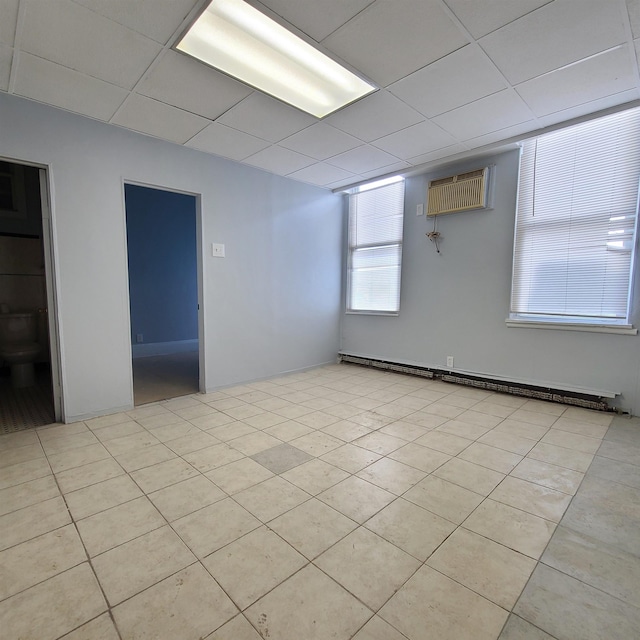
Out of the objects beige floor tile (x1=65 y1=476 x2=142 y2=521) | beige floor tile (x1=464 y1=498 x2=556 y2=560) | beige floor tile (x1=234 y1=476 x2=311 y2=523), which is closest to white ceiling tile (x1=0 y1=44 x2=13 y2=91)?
beige floor tile (x1=65 y1=476 x2=142 y2=521)

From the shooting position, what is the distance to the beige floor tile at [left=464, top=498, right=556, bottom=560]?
62.7 inches

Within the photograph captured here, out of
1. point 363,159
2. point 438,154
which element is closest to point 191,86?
point 363,159

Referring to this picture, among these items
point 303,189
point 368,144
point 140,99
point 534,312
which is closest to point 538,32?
point 368,144

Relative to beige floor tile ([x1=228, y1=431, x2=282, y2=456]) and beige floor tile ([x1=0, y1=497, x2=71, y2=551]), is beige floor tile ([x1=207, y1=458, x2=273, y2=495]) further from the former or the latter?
beige floor tile ([x1=0, y1=497, x2=71, y2=551])

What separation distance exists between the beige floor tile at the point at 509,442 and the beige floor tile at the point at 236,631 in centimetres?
213

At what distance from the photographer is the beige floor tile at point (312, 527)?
1.58 meters

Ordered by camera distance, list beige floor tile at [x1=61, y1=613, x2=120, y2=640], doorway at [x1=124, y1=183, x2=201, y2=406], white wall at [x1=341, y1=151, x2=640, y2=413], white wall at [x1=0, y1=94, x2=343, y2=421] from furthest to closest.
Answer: doorway at [x1=124, y1=183, x2=201, y2=406]
white wall at [x1=341, y1=151, x2=640, y2=413]
white wall at [x1=0, y1=94, x2=343, y2=421]
beige floor tile at [x1=61, y1=613, x2=120, y2=640]

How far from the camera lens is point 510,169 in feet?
12.2

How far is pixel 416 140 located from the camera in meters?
3.43

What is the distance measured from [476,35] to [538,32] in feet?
1.18

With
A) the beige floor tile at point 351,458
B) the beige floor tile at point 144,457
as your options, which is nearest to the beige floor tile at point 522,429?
the beige floor tile at point 351,458

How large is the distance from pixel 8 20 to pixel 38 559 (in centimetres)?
277

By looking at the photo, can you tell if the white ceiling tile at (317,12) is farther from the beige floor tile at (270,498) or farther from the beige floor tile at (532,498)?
the beige floor tile at (532,498)

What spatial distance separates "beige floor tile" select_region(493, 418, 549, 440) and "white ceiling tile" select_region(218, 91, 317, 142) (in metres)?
3.19
